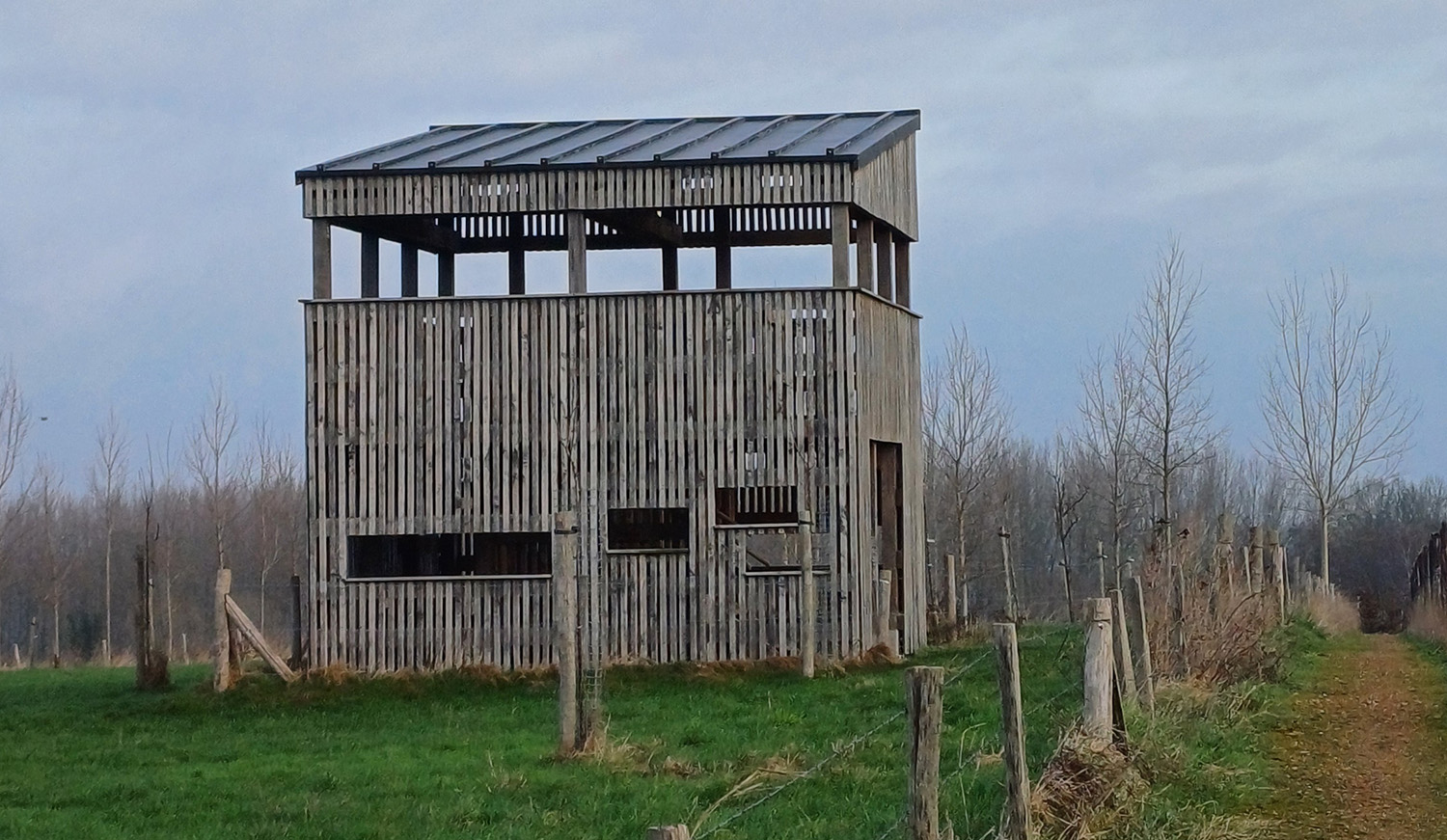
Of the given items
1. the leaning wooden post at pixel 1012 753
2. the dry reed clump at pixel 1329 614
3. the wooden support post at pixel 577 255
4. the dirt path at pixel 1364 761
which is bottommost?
the dry reed clump at pixel 1329 614

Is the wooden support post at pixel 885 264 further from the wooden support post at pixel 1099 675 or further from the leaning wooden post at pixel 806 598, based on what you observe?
the wooden support post at pixel 1099 675

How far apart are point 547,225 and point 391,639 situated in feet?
21.6

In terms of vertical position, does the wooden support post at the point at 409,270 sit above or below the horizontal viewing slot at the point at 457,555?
above

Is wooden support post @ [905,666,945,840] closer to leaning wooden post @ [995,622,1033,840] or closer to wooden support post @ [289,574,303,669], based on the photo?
leaning wooden post @ [995,622,1033,840]

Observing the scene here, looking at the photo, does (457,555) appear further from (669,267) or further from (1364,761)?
(1364,761)

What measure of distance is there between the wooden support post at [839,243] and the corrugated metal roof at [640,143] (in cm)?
70

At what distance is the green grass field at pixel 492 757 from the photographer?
11.1 m

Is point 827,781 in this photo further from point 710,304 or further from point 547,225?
point 547,225

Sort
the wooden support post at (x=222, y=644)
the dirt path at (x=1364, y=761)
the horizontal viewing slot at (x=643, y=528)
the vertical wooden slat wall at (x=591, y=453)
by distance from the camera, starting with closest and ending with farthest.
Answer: the dirt path at (x=1364, y=761)
the wooden support post at (x=222, y=644)
the vertical wooden slat wall at (x=591, y=453)
the horizontal viewing slot at (x=643, y=528)

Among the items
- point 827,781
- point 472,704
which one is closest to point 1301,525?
point 472,704

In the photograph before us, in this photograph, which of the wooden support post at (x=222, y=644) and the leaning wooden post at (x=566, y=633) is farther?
the wooden support post at (x=222, y=644)

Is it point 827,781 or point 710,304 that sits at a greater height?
point 710,304

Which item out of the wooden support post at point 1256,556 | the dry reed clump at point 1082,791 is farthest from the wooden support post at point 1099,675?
the wooden support post at point 1256,556

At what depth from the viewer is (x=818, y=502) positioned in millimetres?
21375
